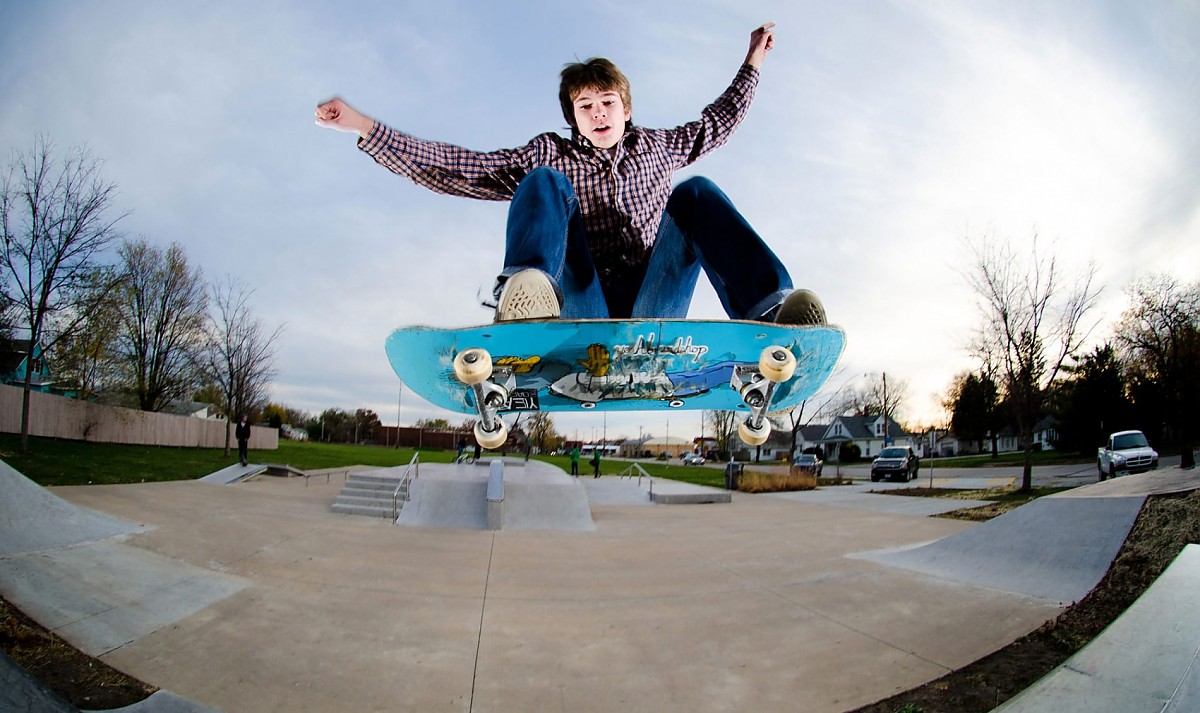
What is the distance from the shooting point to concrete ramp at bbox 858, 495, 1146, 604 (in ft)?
7.54

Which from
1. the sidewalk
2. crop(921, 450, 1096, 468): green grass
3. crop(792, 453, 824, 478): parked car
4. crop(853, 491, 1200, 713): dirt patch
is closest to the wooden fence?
the sidewalk

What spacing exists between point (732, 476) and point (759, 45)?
54.8 ft

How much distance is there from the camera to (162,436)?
7402mm

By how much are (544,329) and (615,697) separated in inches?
67.6

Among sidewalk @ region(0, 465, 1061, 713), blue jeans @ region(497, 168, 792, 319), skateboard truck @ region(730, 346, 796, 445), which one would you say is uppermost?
blue jeans @ region(497, 168, 792, 319)

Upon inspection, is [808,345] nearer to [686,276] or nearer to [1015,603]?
A: [686,276]

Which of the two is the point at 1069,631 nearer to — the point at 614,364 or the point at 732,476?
the point at 614,364

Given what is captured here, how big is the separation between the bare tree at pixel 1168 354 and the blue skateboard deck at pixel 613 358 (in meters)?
1.82

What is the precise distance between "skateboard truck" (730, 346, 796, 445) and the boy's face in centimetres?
162

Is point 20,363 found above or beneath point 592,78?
beneath

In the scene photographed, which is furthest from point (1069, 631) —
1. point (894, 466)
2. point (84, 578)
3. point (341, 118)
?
point (894, 466)

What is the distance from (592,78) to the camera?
2.72 m

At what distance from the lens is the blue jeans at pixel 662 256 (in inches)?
84.4

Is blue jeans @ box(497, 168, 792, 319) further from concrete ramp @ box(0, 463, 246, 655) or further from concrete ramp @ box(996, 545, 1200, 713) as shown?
concrete ramp @ box(0, 463, 246, 655)
